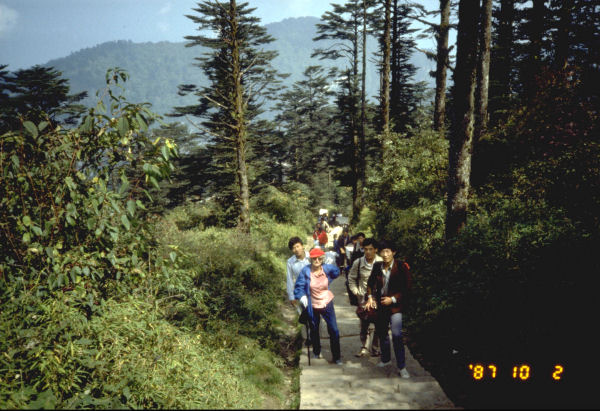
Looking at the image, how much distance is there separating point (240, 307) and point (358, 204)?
1851 centimetres

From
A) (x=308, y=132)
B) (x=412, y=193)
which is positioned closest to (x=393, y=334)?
(x=412, y=193)

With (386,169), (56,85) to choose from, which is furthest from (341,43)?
(56,85)

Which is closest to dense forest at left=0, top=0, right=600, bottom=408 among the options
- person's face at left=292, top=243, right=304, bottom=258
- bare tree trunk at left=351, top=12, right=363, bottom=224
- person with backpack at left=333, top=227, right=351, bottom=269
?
person's face at left=292, top=243, right=304, bottom=258

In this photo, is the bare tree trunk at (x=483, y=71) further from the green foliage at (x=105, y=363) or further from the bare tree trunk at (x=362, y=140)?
the bare tree trunk at (x=362, y=140)

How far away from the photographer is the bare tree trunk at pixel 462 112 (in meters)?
5.99

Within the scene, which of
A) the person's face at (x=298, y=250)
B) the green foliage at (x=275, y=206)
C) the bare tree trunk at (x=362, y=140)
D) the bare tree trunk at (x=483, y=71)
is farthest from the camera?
the bare tree trunk at (x=362, y=140)

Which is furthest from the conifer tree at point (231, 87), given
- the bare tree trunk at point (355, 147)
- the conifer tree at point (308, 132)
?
the conifer tree at point (308, 132)

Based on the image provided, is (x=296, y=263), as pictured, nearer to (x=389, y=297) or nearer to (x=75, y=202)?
(x=389, y=297)

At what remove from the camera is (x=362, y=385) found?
405 centimetres

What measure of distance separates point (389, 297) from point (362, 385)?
128 centimetres

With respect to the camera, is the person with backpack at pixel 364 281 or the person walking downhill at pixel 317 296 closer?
the person walking downhill at pixel 317 296

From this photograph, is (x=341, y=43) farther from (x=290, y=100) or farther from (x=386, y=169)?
(x=290, y=100)

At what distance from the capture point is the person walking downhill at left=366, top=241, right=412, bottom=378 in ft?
15.5

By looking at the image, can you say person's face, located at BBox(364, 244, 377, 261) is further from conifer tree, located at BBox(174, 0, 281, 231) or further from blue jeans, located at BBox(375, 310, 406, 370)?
conifer tree, located at BBox(174, 0, 281, 231)
